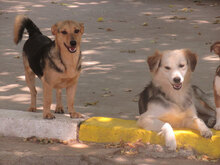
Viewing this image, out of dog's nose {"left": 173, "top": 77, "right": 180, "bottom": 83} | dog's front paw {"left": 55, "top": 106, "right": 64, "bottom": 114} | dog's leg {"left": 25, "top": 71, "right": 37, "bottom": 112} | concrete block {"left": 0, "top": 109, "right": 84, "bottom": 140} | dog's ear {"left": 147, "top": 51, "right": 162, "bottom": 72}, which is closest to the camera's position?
dog's nose {"left": 173, "top": 77, "right": 180, "bottom": 83}

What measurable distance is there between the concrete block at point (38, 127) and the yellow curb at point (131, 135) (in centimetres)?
16

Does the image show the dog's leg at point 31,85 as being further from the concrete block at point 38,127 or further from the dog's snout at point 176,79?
the dog's snout at point 176,79

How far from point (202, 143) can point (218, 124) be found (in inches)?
17.1

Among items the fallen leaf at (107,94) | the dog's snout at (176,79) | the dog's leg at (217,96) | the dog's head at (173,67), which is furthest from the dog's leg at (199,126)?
the fallen leaf at (107,94)

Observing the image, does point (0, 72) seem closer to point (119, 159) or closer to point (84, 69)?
point (84, 69)

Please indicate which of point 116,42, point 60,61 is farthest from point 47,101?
point 116,42

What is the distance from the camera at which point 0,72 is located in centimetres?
963

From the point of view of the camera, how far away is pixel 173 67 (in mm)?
5492

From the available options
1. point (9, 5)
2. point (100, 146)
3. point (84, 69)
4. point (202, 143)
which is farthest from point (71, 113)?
point (9, 5)

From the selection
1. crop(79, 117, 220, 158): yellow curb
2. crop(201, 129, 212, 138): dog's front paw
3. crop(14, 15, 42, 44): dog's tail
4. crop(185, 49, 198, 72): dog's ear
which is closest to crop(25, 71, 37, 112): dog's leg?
crop(14, 15, 42, 44): dog's tail

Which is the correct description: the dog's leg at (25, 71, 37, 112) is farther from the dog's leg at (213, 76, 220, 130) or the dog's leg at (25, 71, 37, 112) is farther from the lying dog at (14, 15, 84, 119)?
the dog's leg at (213, 76, 220, 130)

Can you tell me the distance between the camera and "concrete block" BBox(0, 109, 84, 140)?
6000 millimetres

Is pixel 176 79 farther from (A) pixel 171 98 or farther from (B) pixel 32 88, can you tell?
(B) pixel 32 88

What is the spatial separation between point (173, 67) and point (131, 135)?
0.98 m
